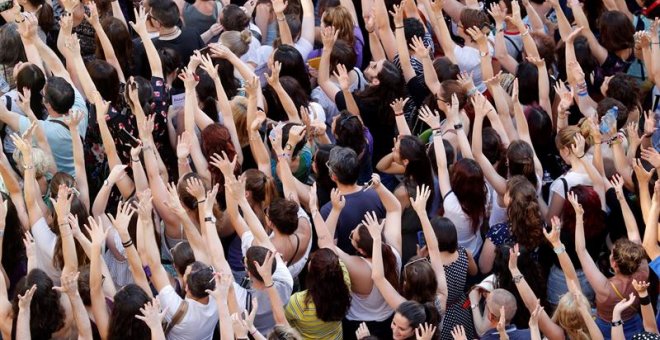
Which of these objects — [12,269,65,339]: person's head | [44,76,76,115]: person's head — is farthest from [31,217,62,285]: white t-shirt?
[44,76,76,115]: person's head

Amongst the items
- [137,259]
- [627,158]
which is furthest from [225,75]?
[627,158]

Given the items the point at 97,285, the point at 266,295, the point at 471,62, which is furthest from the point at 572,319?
the point at 471,62

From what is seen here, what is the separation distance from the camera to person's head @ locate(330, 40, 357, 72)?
31.9 ft

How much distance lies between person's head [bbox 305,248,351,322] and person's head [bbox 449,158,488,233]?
52.8 inches

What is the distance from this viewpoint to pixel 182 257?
7.53m

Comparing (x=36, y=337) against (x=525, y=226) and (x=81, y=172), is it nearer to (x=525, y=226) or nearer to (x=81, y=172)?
(x=81, y=172)

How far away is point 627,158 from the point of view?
9.11m

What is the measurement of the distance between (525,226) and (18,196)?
3.37 meters

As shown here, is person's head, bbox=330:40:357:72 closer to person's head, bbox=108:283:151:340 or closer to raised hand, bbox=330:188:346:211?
raised hand, bbox=330:188:346:211

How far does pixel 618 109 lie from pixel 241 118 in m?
2.89

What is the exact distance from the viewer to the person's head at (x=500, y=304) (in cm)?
748

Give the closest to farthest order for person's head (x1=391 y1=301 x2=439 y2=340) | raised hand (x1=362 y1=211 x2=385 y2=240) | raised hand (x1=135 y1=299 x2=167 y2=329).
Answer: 1. raised hand (x1=135 y1=299 x2=167 y2=329)
2. person's head (x1=391 y1=301 x2=439 y2=340)
3. raised hand (x1=362 y1=211 x2=385 y2=240)

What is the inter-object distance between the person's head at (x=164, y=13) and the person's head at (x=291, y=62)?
2.88 ft

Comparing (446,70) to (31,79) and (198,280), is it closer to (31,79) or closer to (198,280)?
(31,79)
